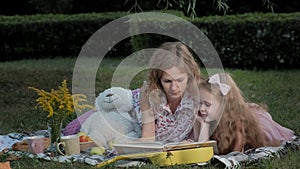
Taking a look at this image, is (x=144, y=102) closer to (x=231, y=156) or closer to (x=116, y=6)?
(x=231, y=156)

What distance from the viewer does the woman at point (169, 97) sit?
13.9 ft

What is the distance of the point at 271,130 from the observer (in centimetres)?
444

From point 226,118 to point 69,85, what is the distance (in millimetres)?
4055

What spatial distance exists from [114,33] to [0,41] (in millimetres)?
2471

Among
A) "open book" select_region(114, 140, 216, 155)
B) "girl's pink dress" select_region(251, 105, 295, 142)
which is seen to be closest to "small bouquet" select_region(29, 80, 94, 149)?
"open book" select_region(114, 140, 216, 155)

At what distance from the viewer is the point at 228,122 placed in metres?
4.14

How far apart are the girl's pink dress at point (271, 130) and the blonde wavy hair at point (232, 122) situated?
0.11m

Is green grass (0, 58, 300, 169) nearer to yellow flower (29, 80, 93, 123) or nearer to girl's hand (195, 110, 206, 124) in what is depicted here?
yellow flower (29, 80, 93, 123)

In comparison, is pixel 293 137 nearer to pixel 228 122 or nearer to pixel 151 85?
pixel 228 122

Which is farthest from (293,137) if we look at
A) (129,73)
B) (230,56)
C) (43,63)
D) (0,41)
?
(0,41)

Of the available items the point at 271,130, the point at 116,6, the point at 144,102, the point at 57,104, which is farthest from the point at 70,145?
the point at 116,6

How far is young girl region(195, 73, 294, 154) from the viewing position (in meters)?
4.13

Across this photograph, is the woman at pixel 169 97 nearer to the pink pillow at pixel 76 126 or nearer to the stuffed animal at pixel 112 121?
the stuffed animal at pixel 112 121

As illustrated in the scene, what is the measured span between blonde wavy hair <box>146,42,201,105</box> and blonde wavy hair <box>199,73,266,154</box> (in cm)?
11
